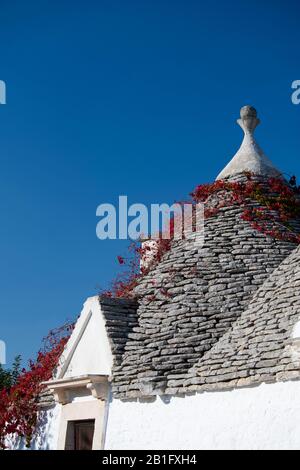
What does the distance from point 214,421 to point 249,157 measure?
26.5ft

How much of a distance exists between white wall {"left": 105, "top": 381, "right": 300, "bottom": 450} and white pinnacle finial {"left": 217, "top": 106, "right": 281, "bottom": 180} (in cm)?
699

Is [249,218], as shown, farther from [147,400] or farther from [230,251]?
[147,400]

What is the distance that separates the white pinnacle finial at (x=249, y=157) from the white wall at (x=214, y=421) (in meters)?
6.99

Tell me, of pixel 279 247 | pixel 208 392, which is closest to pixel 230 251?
pixel 279 247

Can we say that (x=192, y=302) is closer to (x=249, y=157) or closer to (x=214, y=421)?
(x=214, y=421)

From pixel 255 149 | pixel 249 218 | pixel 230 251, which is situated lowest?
pixel 230 251

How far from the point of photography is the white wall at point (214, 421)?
25.9 feet

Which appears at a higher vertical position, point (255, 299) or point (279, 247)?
point (279, 247)

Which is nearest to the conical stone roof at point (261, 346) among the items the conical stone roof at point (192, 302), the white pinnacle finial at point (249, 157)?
the conical stone roof at point (192, 302)

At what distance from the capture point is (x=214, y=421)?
8.79 meters

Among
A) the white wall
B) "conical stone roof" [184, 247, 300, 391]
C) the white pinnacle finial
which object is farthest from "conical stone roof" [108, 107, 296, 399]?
the white pinnacle finial

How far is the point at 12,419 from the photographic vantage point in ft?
42.5
